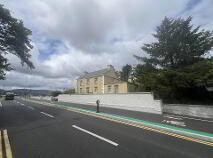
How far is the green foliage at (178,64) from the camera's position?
13.4 meters

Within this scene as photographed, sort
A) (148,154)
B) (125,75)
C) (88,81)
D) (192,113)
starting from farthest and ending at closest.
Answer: (125,75) < (88,81) < (192,113) < (148,154)

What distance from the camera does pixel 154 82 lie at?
564 inches

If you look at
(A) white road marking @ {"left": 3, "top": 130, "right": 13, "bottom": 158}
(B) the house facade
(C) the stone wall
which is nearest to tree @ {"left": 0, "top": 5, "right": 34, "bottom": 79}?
(A) white road marking @ {"left": 3, "top": 130, "right": 13, "bottom": 158}

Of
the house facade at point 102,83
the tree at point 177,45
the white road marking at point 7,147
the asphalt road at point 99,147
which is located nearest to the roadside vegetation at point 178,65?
the tree at point 177,45

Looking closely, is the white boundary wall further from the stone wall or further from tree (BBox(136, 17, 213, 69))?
tree (BBox(136, 17, 213, 69))

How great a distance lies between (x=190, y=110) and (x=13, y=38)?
63.4 ft

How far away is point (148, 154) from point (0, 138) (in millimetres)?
6101

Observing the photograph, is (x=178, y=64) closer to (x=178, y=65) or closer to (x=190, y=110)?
(x=178, y=65)

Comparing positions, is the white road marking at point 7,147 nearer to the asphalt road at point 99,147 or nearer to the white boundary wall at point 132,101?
the asphalt road at point 99,147

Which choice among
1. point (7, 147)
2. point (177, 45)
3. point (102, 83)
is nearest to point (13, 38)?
point (7, 147)

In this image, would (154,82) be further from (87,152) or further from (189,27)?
(87,152)

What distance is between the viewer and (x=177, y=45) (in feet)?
54.4

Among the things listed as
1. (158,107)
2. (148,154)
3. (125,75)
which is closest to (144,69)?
Answer: (158,107)

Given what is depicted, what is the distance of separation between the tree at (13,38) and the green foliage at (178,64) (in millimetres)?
13204
